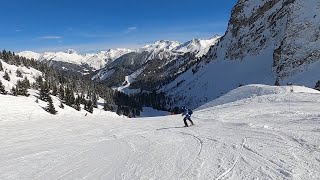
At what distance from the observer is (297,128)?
22516 millimetres

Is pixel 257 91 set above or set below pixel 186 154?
above

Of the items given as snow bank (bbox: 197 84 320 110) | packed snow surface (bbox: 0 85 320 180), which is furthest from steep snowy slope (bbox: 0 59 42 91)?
packed snow surface (bbox: 0 85 320 180)

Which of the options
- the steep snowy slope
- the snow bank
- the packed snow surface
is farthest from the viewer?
the steep snowy slope

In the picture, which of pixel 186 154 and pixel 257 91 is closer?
pixel 186 154

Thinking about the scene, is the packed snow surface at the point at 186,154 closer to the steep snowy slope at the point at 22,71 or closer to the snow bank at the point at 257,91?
the snow bank at the point at 257,91

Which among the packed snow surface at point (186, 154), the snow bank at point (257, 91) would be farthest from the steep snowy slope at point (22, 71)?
the packed snow surface at point (186, 154)

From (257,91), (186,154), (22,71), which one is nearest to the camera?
(186,154)

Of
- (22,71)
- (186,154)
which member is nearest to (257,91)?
(186,154)

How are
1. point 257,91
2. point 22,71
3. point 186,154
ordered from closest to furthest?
point 186,154
point 257,91
point 22,71

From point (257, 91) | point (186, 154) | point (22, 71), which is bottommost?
point (186, 154)

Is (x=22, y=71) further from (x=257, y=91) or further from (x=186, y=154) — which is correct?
(x=186, y=154)

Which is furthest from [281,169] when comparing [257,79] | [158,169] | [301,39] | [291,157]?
[257,79]

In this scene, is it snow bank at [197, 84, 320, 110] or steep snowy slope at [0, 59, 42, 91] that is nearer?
snow bank at [197, 84, 320, 110]

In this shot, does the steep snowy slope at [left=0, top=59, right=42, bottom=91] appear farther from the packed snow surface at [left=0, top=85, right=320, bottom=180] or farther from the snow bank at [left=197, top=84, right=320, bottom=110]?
the packed snow surface at [left=0, top=85, right=320, bottom=180]
